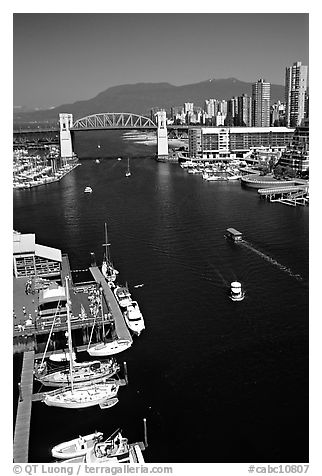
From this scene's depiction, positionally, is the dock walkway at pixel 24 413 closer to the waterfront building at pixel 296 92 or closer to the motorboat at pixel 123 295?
the motorboat at pixel 123 295

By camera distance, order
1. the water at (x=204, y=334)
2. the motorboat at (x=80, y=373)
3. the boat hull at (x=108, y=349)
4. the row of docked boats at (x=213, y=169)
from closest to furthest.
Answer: the water at (x=204, y=334) < the motorboat at (x=80, y=373) < the boat hull at (x=108, y=349) < the row of docked boats at (x=213, y=169)

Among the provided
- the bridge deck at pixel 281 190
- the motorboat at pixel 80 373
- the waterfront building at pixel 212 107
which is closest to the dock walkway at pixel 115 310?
the motorboat at pixel 80 373

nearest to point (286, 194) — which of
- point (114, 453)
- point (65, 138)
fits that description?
point (114, 453)

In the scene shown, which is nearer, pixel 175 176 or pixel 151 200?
pixel 151 200

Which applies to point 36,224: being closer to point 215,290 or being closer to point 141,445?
point 215,290

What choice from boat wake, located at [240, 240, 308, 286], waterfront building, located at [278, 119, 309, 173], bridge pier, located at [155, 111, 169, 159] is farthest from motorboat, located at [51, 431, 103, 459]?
bridge pier, located at [155, 111, 169, 159]

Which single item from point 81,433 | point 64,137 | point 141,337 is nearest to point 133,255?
point 141,337

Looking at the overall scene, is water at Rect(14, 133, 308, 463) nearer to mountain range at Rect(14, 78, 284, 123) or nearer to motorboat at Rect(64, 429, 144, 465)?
motorboat at Rect(64, 429, 144, 465)
